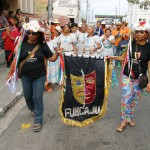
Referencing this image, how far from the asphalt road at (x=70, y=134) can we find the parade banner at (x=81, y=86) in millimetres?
266

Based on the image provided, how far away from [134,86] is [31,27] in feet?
6.28

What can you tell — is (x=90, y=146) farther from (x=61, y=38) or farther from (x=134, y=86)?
(x=61, y=38)

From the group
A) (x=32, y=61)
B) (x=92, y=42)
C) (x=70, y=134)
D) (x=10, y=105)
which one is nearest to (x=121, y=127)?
(x=70, y=134)

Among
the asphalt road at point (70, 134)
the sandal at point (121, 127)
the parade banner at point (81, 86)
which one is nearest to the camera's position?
the asphalt road at point (70, 134)

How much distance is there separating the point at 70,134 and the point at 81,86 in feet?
2.61

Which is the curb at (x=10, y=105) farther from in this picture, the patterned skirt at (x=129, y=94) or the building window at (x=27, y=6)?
the building window at (x=27, y=6)

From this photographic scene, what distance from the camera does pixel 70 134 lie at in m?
5.07

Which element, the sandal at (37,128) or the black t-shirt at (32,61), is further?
the sandal at (37,128)

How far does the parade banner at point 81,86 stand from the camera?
16.8 ft

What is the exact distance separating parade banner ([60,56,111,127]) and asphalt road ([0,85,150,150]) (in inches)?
10.5

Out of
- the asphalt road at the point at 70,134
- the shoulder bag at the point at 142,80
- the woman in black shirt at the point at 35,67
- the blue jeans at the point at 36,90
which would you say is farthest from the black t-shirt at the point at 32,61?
the shoulder bag at the point at 142,80

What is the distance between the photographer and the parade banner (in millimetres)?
5113

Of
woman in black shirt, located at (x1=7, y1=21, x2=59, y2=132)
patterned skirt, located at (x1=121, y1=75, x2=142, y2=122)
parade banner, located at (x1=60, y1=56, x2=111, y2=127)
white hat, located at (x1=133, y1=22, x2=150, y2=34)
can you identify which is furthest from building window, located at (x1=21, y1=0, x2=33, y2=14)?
white hat, located at (x1=133, y1=22, x2=150, y2=34)

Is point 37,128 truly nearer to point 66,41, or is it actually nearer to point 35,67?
point 35,67
